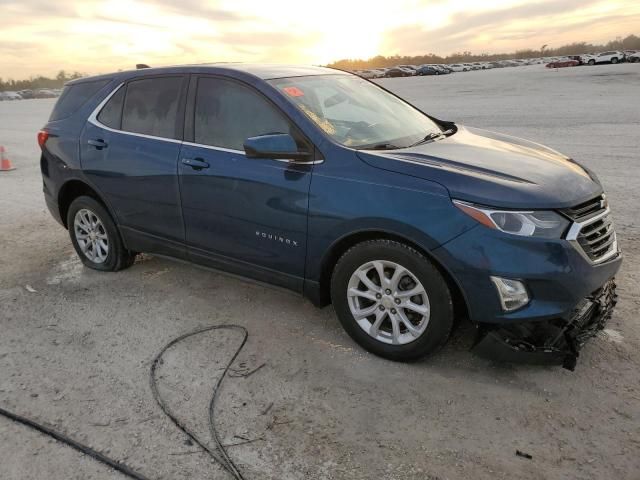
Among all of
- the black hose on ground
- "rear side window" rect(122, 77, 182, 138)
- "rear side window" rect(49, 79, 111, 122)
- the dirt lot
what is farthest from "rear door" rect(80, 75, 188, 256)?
the black hose on ground

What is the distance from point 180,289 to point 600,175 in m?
5.99

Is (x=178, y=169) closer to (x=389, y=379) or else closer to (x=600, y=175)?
(x=389, y=379)

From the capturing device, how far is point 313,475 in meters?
2.51

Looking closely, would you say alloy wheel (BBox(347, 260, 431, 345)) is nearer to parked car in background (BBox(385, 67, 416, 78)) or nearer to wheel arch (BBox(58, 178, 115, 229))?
wheel arch (BBox(58, 178, 115, 229))

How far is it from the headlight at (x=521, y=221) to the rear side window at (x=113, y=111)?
10.3ft

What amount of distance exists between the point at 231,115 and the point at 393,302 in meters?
1.77

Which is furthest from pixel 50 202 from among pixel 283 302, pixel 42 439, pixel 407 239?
pixel 407 239

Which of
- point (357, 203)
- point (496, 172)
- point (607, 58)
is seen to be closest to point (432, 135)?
point (496, 172)

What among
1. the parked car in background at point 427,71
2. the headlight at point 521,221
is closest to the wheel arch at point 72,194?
the headlight at point 521,221

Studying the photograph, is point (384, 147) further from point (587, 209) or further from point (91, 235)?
point (91, 235)

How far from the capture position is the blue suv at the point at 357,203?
293cm

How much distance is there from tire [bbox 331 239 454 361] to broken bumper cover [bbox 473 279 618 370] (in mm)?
246

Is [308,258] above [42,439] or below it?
above

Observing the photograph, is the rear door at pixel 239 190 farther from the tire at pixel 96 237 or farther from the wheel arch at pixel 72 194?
the wheel arch at pixel 72 194
